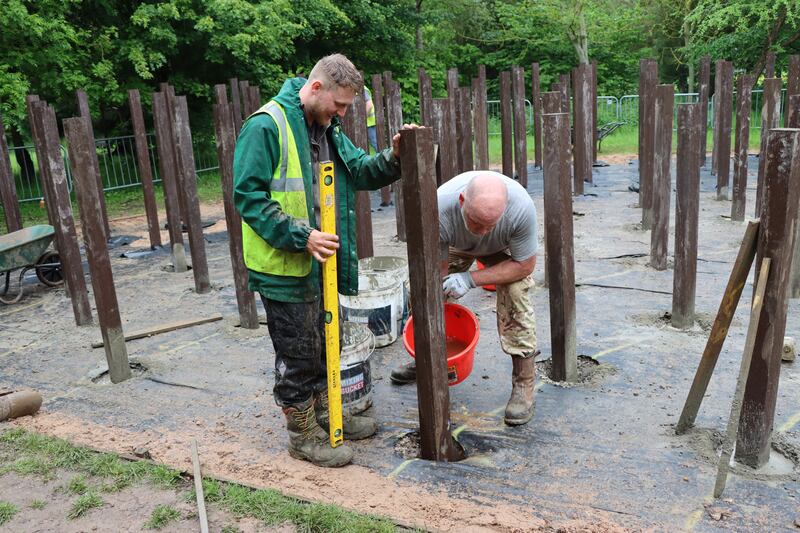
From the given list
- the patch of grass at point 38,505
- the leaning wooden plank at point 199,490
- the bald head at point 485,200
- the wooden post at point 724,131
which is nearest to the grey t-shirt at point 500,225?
the bald head at point 485,200

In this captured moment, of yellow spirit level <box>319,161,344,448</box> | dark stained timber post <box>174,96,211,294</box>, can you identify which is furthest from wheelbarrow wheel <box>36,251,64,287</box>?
yellow spirit level <box>319,161,344,448</box>

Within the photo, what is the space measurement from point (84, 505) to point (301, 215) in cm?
159

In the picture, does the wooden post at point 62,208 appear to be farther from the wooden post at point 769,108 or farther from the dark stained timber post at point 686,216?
the wooden post at point 769,108

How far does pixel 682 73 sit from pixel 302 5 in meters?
15.5

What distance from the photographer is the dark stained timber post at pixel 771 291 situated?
2.73 m

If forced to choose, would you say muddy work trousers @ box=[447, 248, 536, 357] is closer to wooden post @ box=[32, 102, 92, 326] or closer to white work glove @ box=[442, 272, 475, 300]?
white work glove @ box=[442, 272, 475, 300]

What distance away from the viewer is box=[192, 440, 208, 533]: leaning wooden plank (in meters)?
2.79

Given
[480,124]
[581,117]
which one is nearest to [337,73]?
[480,124]

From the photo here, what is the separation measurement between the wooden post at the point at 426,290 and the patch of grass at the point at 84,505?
4.88 feet

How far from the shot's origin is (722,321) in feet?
10.1

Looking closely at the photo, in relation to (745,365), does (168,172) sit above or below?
above

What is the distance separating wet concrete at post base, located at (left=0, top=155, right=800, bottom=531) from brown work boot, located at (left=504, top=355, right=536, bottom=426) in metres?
0.06

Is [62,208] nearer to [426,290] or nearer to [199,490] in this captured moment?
[199,490]

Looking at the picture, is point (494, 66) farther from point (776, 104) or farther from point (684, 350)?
point (684, 350)
